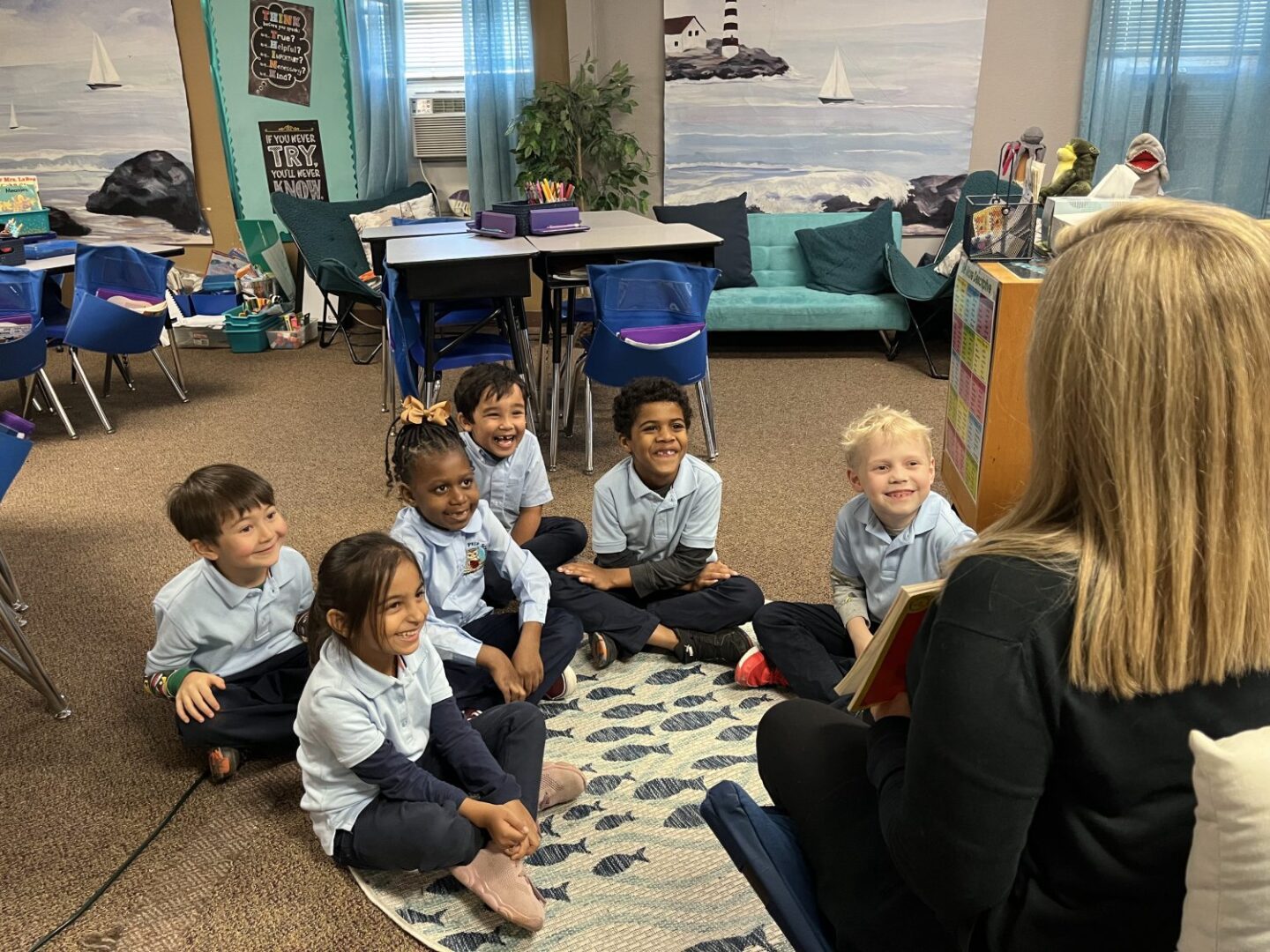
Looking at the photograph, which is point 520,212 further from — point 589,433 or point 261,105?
point 261,105

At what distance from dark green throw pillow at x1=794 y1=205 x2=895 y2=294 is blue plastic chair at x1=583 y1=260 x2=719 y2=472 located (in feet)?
6.63

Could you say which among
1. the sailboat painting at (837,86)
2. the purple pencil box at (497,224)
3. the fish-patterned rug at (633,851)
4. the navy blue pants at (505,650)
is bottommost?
the fish-patterned rug at (633,851)

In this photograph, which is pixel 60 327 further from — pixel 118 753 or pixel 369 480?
pixel 118 753

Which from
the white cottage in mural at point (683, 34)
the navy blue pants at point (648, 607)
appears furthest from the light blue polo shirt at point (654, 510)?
the white cottage in mural at point (683, 34)

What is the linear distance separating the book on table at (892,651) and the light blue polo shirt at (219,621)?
49.0 inches

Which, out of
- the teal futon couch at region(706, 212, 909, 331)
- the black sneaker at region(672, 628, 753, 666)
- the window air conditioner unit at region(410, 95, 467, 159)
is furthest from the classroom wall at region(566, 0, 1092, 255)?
the black sneaker at region(672, 628, 753, 666)

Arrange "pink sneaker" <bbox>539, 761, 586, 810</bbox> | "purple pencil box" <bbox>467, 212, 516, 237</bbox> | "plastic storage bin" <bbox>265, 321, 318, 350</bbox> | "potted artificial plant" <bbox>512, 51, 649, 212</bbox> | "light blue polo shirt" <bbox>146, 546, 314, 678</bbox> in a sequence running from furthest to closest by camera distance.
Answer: "plastic storage bin" <bbox>265, 321, 318, 350</bbox> → "potted artificial plant" <bbox>512, 51, 649, 212</bbox> → "purple pencil box" <bbox>467, 212, 516, 237</bbox> → "light blue polo shirt" <bbox>146, 546, 314, 678</bbox> → "pink sneaker" <bbox>539, 761, 586, 810</bbox>

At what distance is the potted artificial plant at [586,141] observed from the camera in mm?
5367

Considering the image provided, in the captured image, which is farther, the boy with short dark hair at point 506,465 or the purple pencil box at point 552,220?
the purple pencil box at point 552,220

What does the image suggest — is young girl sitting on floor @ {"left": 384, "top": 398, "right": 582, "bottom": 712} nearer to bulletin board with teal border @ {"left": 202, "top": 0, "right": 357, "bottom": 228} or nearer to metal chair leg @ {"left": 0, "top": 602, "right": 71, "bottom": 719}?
metal chair leg @ {"left": 0, "top": 602, "right": 71, "bottom": 719}

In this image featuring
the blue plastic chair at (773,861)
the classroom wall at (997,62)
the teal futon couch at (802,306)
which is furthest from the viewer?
the classroom wall at (997,62)

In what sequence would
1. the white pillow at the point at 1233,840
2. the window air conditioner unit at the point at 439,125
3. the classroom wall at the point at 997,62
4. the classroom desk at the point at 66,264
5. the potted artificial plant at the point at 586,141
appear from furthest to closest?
the window air conditioner unit at the point at 439,125, the potted artificial plant at the point at 586,141, the classroom wall at the point at 997,62, the classroom desk at the point at 66,264, the white pillow at the point at 1233,840

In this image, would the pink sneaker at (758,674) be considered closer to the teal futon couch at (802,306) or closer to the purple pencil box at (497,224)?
the purple pencil box at (497,224)

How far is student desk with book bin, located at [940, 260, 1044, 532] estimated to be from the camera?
217 centimetres
